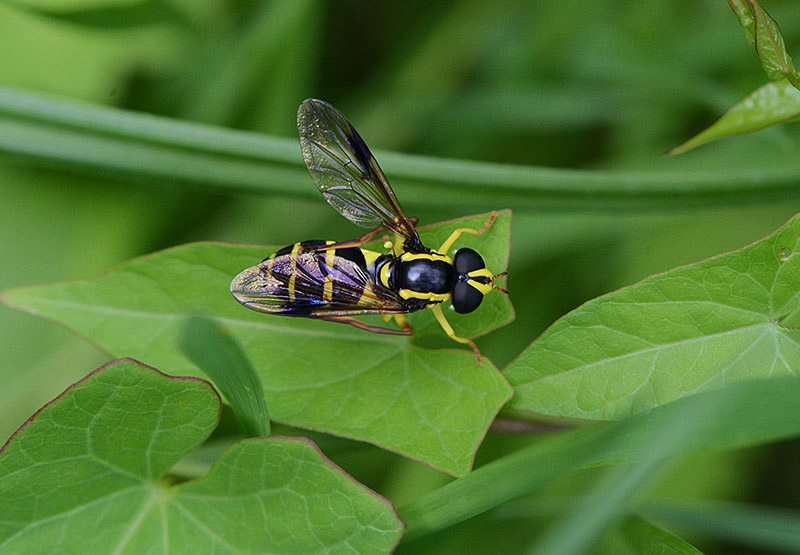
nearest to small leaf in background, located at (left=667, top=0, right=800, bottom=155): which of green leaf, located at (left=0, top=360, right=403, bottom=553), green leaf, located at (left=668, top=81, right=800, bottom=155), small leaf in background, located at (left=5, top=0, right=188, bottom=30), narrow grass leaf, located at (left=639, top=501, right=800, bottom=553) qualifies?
green leaf, located at (left=668, top=81, right=800, bottom=155)

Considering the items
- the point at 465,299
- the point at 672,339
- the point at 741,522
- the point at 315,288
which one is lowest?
the point at 741,522

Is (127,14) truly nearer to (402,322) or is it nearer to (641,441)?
(402,322)

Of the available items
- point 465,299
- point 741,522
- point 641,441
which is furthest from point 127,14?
point 741,522

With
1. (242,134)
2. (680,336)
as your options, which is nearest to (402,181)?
(242,134)

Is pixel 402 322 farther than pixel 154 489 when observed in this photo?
Yes

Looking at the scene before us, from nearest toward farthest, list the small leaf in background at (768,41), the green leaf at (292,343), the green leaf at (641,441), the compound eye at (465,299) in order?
the green leaf at (641,441) < the small leaf in background at (768,41) < the green leaf at (292,343) < the compound eye at (465,299)

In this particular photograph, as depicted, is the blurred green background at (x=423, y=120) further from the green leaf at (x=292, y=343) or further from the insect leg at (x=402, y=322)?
the green leaf at (x=292, y=343)

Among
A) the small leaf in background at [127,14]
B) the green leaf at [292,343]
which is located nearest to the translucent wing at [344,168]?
the green leaf at [292,343]

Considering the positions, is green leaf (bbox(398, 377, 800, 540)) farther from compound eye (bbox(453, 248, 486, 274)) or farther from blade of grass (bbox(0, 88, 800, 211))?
blade of grass (bbox(0, 88, 800, 211))
